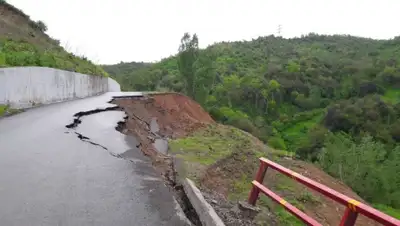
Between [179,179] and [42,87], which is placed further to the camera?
[42,87]

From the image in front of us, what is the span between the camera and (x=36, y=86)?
1510cm

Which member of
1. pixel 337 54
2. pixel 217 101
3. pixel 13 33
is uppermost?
pixel 337 54

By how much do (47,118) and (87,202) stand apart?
7.92 m

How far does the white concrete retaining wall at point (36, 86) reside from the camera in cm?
1277

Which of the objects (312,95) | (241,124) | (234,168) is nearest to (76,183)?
(234,168)

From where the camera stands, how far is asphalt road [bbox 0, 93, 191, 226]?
454cm

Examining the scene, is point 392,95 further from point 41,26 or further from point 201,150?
point 201,150

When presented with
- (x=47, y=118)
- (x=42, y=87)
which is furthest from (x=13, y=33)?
(x=47, y=118)

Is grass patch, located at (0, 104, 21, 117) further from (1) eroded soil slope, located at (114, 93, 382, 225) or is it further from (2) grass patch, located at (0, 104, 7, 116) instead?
(1) eroded soil slope, located at (114, 93, 382, 225)

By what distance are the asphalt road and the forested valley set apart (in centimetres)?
2740

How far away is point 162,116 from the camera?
20719 mm

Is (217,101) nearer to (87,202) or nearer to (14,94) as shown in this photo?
(14,94)

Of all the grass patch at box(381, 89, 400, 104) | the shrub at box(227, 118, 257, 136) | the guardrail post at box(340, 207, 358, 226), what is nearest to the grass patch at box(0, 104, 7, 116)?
the guardrail post at box(340, 207, 358, 226)

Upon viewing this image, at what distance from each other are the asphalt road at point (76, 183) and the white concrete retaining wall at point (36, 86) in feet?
12.8
